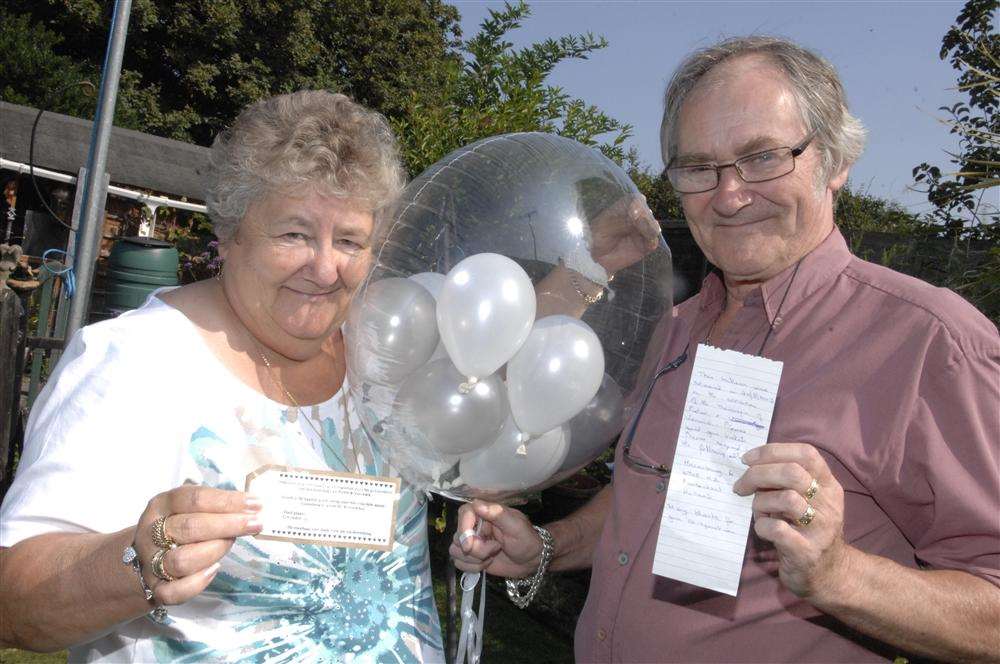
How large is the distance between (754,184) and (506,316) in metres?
0.68

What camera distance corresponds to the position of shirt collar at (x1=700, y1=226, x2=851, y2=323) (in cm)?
163

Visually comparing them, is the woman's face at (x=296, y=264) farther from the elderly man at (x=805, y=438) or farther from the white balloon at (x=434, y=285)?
the elderly man at (x=805, y=438)

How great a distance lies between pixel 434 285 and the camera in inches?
56.5

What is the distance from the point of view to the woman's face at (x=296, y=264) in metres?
1.62

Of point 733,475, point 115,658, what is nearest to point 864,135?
point 733,475

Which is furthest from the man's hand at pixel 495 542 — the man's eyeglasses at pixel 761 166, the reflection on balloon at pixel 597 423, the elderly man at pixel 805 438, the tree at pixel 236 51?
the tree at pixel 236 51

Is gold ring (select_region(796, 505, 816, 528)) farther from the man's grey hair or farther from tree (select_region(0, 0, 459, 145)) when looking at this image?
tree (select_region(0, 0, 459, 145))

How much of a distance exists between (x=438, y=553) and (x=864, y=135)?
3950 mm

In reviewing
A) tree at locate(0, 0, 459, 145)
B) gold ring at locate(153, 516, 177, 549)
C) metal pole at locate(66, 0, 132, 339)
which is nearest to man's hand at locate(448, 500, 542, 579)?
gold ring at locate(153, 516, 177, 549)

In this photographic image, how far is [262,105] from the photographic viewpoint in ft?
5.60

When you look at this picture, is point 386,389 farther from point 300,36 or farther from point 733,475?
point 300,36

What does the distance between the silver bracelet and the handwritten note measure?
64 centimetres

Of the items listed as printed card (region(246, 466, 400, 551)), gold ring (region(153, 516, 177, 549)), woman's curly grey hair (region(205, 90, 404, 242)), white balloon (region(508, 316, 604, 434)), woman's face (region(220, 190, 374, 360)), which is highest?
woman's curly grey hair (region(205, 90, 404, 242))

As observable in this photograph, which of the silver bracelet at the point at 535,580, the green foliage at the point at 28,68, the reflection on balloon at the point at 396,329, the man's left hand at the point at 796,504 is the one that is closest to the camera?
the man's left hand at the point at 796,504
